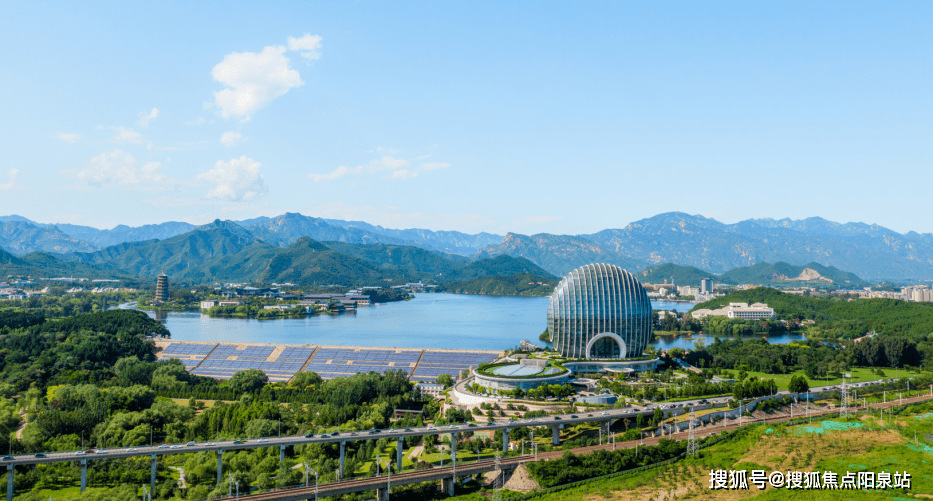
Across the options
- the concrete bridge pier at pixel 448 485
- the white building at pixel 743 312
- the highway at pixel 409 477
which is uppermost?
the white building at pixel 743 312

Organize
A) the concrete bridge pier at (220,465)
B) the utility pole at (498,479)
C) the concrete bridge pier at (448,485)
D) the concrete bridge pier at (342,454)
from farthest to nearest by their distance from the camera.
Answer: the concrete bridge pier at (342,454)
the concrete bridge pier at (220,465)
the concrete bridge pier at (448,485)
the utility pole at (498,479)

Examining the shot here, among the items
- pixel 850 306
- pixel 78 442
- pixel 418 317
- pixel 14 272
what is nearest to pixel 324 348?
pixel 78 442

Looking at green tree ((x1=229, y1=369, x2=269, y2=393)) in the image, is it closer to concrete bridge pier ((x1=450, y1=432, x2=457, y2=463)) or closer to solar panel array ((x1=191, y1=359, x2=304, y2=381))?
solar panel array ((x1=191, y1=359, x2=304, y2=381))

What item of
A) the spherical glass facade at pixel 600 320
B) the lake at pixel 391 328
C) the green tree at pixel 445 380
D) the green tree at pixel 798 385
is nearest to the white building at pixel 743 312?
the lake at pixel 391 328

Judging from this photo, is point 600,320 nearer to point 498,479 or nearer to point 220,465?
point 498,479

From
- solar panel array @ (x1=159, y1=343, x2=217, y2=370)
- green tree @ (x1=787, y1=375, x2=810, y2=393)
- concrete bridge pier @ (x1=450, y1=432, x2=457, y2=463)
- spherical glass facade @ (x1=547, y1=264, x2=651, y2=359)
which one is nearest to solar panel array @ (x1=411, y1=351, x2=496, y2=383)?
spherical glass facade @ (x1=547, y1=264, x2=651, y2=359)

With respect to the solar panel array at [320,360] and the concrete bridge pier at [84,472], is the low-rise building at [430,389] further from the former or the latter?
the concrete bridge pier at [84,472]

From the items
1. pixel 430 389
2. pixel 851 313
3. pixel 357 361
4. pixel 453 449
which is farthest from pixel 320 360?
pixel 851 313

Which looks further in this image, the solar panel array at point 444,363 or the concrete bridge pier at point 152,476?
the solar panel array at point 444,363
